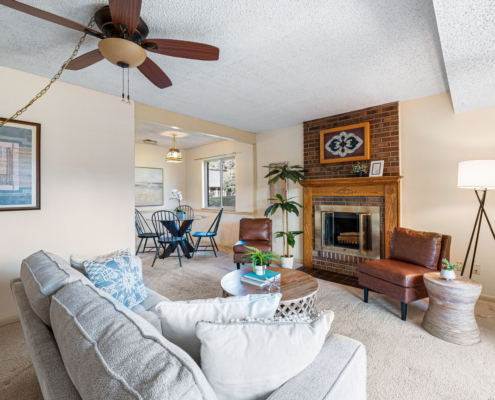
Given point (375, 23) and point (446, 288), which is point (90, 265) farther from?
point (446, 288)

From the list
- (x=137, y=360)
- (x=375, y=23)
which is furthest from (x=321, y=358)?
(x=375, y=23)

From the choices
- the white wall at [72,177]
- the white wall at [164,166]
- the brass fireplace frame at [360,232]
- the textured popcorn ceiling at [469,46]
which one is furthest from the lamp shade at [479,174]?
the white wall at [164,166]

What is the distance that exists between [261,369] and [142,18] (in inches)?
85.4

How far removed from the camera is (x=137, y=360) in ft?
2.11

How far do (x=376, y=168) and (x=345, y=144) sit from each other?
1.96ft

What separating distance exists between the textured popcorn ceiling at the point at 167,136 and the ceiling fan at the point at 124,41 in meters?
2.69

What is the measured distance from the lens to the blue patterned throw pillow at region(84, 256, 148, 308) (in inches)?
62.9

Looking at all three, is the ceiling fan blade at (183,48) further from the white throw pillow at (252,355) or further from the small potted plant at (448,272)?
the small potted plant at (448,272)

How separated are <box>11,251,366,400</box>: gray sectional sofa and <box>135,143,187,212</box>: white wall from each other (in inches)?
219

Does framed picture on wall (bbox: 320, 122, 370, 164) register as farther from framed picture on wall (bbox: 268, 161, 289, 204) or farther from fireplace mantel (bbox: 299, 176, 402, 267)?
framed picture on wall (bbox: 268, 161, 289, 204)

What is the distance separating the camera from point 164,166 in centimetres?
Answer: 679

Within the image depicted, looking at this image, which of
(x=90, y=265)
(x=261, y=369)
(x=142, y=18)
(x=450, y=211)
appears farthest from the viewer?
(x=450, y=211)

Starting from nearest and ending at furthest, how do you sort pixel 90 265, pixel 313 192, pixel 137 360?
1. pixel 137 360
2. pixel 90 265
3. pixel 313 192

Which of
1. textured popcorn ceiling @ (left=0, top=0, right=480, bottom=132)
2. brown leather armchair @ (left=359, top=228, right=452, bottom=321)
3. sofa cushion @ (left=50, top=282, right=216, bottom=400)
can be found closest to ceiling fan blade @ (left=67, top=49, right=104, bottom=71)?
textured popcorn ceiling @ (left=0, top=0, right=480, bottom=132)
